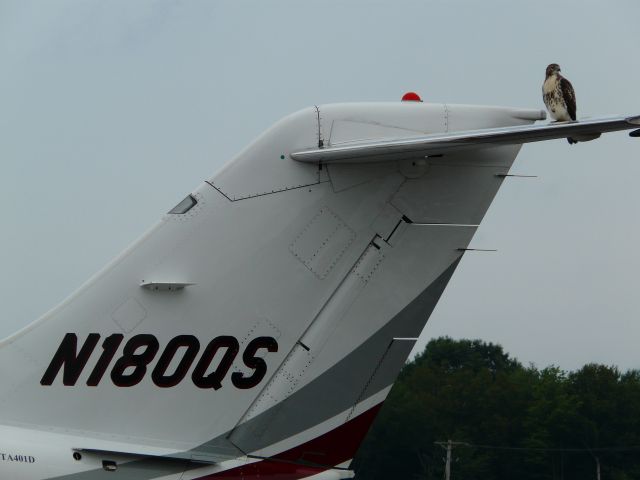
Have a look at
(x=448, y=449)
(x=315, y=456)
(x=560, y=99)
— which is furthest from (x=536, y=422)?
(x=560, y=99)

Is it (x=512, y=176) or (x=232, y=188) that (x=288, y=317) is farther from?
(x=512, y=176)

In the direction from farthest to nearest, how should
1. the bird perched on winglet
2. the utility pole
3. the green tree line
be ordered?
the green tree line → the utility pole → the bird perched on winglet

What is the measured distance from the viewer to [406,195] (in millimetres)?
9039

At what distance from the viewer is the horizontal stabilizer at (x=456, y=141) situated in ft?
26.3

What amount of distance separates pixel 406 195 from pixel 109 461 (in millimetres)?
2651

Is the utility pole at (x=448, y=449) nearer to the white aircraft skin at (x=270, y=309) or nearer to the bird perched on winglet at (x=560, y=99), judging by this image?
the white aircraft skin at (x=270, y=309)

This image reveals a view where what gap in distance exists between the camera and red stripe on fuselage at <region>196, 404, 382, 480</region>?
28.7 ft

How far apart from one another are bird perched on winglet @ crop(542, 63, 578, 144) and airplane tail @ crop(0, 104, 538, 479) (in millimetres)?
397

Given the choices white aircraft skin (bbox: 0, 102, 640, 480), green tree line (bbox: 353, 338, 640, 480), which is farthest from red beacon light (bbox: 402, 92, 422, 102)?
green tree line (bbox: 353, 338, 640, 480)

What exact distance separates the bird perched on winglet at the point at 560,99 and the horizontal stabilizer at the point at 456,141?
205mm

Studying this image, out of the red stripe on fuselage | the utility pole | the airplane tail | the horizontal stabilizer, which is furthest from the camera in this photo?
the utility pole

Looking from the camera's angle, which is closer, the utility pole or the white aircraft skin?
the white aircraft skin

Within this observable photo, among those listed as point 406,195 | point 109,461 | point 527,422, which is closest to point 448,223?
point 406,195

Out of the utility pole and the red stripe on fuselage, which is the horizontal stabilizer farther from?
the utility pole
